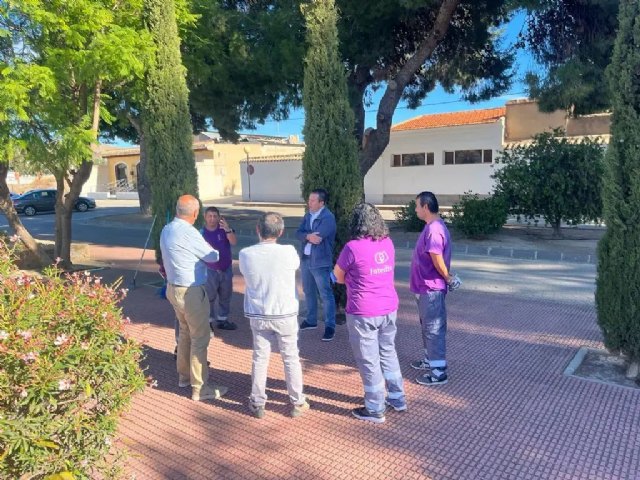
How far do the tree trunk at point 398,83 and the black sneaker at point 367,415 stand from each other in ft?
26.3

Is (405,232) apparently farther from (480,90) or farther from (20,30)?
(20,30)

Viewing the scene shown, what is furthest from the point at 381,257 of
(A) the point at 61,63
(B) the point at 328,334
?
(A) the point at 61,63

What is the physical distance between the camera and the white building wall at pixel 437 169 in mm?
24297

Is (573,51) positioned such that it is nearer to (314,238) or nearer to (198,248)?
(314,238)

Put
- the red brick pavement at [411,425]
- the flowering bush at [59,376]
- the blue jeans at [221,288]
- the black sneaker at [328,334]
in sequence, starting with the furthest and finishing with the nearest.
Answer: the blue jeans at [221,288], the black sneaker at [328,334], the red brick pavement at [411,425], the flowering bush at [59,376]

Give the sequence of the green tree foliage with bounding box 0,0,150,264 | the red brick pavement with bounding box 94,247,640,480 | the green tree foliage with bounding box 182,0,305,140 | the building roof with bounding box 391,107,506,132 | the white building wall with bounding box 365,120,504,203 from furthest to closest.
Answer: the building roof with bounding box 391,107,506,132, the white building wall with bounding box 365,120,504,203, the green tree foliage with bounding box 182,0,305,140, the green tree foliage with bounding box 0,0,150,264, the red brick pavement with bounding box 94,247,640,480

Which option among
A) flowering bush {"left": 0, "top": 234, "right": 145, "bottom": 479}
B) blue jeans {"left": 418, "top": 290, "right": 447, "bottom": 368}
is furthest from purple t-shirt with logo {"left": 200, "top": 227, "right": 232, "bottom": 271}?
flowering bush {"left": 0, "top": 234, "right": 145, "bottom": 479}

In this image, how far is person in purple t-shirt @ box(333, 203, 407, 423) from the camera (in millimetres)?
3805

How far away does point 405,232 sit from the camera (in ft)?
48.9

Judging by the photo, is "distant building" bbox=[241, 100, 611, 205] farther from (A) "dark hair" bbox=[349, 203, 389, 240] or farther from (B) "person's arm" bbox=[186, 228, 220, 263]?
(B) "person's arm" bbox=[186, 228, 220, 263]

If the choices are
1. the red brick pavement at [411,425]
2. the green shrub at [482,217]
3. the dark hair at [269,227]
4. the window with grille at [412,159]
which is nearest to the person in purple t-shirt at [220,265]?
the red brick pavement at [411,425]

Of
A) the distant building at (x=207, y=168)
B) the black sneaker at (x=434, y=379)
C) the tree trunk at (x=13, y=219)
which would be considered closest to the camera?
the black sneaker at (x=434, y=379)

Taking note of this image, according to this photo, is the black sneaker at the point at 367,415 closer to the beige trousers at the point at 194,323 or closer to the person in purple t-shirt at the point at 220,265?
the beige trousers at the point at 194,323

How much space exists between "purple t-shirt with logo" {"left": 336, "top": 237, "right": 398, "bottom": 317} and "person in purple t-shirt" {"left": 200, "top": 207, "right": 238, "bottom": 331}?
89.5 inches
